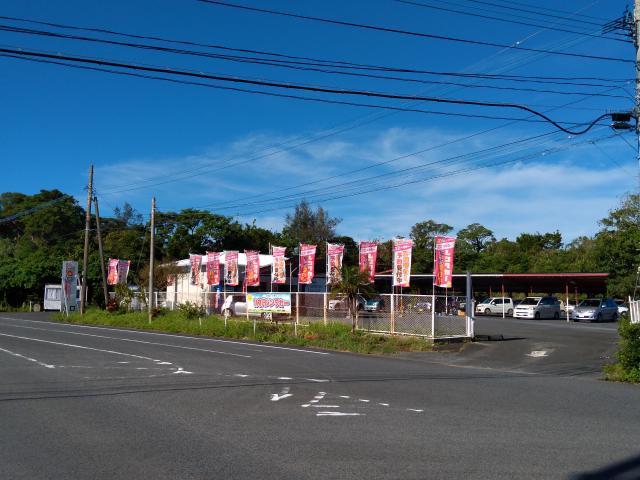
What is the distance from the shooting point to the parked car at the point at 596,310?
42531mm

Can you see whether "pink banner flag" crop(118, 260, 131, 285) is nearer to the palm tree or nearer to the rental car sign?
the rental car sign

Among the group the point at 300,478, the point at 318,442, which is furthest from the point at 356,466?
the point at 318,442

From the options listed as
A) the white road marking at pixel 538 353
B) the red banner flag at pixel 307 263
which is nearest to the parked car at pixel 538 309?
the red banner flag at pixel 307 263

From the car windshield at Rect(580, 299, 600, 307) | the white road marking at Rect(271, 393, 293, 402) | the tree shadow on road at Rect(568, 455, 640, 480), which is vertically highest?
the car windshield at Rect(580, 299, 600, 307)

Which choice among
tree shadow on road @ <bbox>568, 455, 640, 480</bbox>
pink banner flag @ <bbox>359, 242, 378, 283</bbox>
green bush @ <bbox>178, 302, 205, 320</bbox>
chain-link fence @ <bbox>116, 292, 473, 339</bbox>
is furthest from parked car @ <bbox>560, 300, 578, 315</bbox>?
tree shadow on road @ <bbox>568, 455, 640, 480</bbox>

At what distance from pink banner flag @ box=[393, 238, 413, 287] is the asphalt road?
878 cm

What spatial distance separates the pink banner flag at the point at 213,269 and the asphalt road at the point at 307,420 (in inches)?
884

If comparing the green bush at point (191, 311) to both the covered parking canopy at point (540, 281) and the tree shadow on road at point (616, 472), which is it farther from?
the tree shadow on road at point (616, 472)

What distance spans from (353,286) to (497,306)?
29.4 meters

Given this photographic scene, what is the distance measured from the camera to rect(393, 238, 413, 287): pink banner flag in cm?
2647

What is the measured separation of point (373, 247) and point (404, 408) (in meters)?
18.4

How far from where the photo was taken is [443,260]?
84.2 ft

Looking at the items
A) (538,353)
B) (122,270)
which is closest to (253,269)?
(122,270)

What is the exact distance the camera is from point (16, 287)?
202ft
